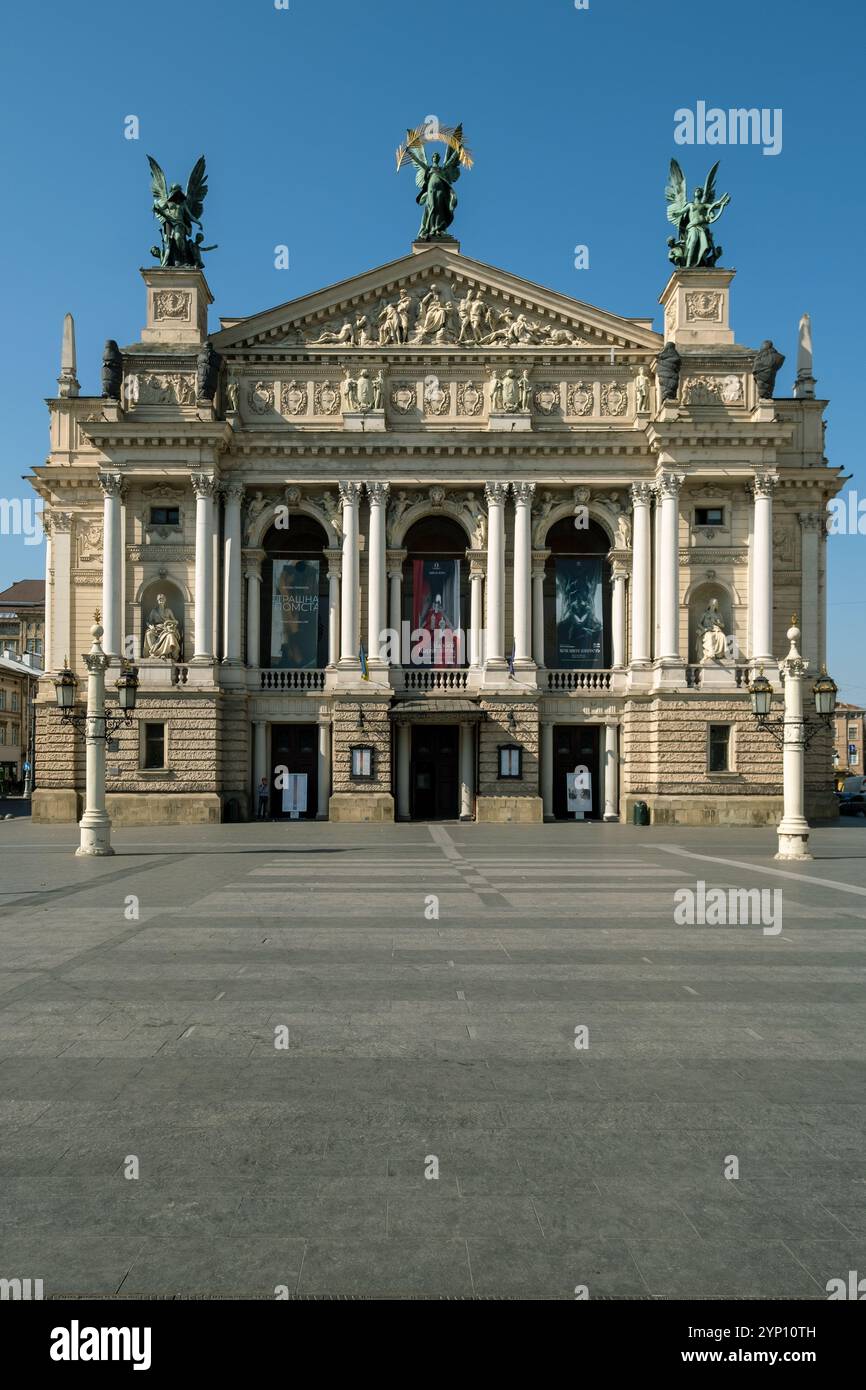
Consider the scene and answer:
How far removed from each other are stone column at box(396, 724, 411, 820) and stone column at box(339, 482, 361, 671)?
12.6ft

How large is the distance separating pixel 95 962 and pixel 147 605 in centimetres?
3633

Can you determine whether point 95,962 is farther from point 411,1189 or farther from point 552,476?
point 552,476

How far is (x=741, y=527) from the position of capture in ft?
159

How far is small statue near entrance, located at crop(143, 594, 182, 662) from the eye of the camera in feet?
156

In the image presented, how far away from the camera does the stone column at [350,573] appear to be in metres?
48.6

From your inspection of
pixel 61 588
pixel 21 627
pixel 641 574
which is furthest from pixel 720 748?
pixel 21 627

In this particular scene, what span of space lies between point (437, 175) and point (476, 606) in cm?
2096

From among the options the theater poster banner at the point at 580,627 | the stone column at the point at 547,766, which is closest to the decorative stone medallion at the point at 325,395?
the theater poster banner at the point at 580,627

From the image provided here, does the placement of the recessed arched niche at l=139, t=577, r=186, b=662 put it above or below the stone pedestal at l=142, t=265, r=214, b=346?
below

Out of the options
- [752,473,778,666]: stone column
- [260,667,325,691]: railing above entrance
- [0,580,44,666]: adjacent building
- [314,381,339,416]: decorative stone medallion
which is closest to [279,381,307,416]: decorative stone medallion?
[314,381,339,416]: decorative stone medallion

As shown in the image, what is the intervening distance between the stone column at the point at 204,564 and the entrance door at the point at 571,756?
15.9 metres

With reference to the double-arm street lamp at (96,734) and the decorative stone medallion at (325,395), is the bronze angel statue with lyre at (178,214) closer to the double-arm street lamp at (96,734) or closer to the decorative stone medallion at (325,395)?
the decorative stone medallion at (325,395)

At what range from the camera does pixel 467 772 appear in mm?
49000

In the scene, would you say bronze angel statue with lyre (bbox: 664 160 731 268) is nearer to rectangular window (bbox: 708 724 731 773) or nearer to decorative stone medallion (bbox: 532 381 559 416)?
decorative stone medallion (bbox: 532 381 559 416)
